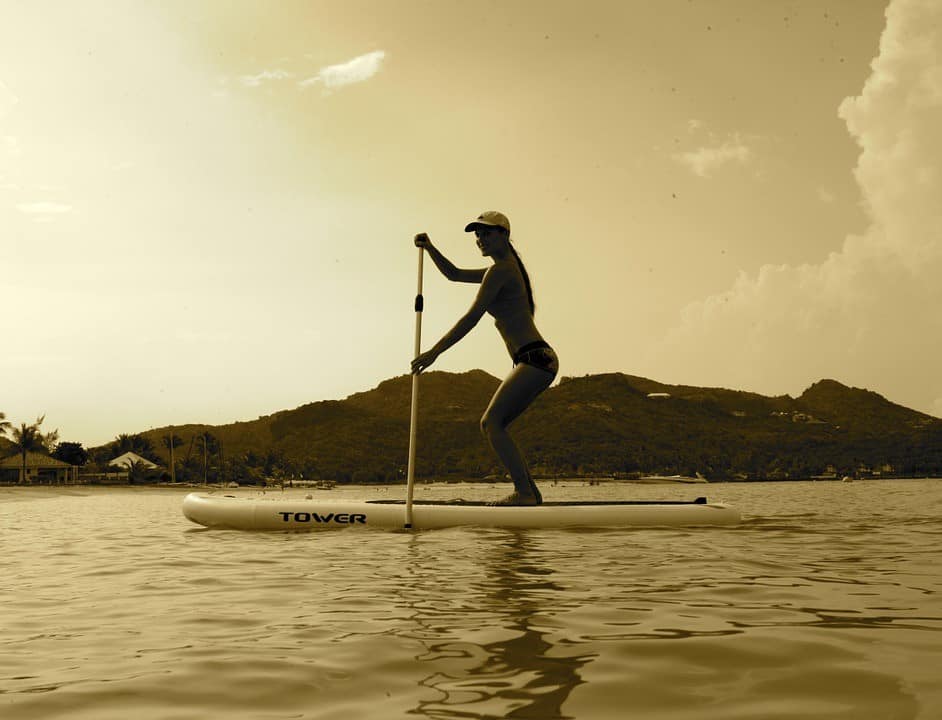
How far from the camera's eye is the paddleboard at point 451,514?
33.1ft

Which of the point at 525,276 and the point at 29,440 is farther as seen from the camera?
the point at 29,440

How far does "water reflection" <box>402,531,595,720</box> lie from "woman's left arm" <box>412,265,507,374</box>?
5030 mm

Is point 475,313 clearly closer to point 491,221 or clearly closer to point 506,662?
point 491,221

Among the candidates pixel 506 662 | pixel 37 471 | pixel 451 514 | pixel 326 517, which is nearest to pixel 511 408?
pixel 451 514

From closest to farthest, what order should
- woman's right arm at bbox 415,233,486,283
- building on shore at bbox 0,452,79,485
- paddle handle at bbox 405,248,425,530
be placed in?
paddle handle at bbox 405,248,425,530, woman's right arm at bbox 415,233,486,283, building on shore at bbox 0,452,79,485

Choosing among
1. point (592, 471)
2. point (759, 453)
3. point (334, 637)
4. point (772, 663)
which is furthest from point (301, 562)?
point (759, 453)

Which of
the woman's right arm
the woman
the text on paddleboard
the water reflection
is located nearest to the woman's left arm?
the woman

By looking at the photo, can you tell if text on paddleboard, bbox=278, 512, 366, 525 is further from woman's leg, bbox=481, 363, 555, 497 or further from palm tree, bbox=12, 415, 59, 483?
palm tree, bbox=12, 415, 59, 483

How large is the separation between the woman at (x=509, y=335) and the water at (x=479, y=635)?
326 centimetres

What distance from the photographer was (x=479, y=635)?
367cm

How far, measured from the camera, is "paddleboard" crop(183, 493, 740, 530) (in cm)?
→ 1009

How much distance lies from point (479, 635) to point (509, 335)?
7.21 metres

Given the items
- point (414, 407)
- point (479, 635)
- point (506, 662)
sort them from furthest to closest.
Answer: point (414, 407) < point (479, 635) < point (506, 662)

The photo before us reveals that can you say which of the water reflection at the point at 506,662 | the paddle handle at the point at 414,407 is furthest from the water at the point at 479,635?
the paddle handle at the point at 414,407
